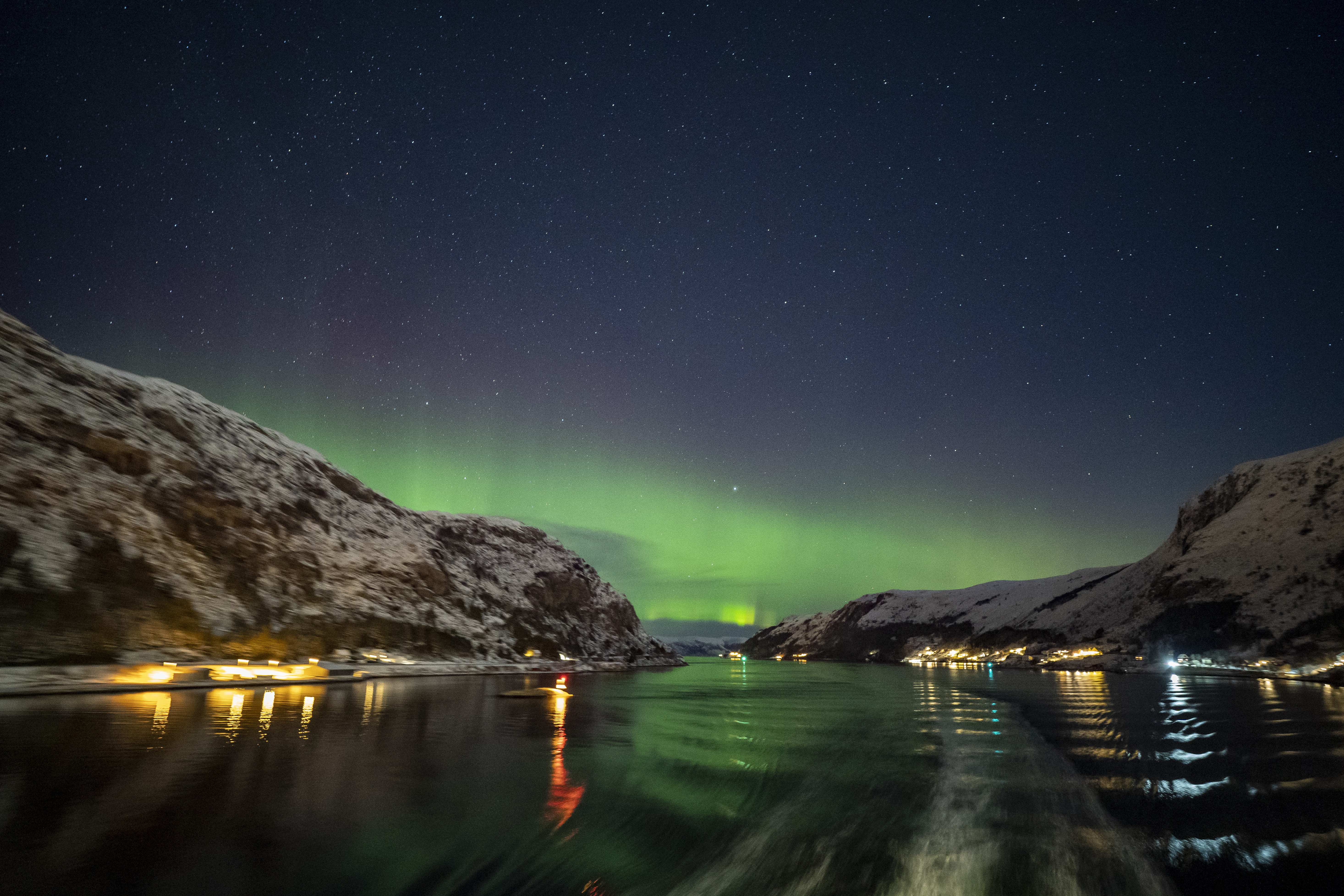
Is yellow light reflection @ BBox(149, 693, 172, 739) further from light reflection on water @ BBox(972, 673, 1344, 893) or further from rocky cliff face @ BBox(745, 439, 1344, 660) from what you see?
rocky cliff face @ BBox(745, 439, 1344, 660)

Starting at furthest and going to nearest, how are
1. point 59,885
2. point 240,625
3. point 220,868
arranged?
1. point 240,625
2. point 220,868
3. point 59,885

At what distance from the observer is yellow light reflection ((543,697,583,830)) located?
968 centimetres

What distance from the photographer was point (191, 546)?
57.3 m

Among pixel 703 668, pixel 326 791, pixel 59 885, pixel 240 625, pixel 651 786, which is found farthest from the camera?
pixel 703 668

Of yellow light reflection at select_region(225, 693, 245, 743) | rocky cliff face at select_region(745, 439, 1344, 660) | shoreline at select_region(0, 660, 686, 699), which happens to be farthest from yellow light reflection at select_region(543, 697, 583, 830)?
rocky cliff face at select_region(745, 439, 1344, 660)

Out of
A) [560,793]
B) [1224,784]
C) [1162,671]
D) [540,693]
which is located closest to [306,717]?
[560,793]

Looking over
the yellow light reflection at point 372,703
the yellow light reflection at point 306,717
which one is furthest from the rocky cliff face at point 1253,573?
the yellow light reflection at point 306,717

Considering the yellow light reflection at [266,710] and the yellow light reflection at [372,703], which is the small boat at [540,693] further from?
the yellow light reflection at [266,710]

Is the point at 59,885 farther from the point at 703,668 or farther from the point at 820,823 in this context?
the point at 703,668

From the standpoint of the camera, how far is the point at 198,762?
1305 cm

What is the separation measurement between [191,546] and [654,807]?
2526 inches

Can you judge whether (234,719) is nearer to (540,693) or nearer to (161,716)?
(161,716)

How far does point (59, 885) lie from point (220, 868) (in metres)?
1.35

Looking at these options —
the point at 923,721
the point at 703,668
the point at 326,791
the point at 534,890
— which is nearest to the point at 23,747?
the point at 326,791
